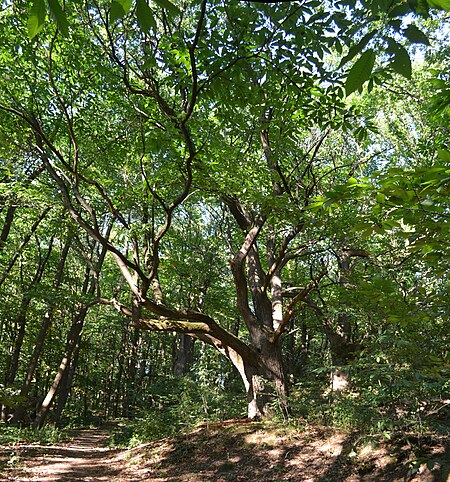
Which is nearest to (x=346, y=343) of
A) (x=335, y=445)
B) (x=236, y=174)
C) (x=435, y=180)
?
(x=335, y=445)

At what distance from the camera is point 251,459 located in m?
6.77

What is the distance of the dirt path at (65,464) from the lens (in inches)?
283

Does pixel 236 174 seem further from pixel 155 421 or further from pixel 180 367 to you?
pixel 180 367

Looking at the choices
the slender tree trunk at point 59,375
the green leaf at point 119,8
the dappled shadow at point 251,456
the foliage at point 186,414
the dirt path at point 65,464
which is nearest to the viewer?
the green leaf at point 119,8

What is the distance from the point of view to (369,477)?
5211 mm

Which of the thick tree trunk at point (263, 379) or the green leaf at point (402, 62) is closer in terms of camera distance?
the green leaf at point (402, 62)

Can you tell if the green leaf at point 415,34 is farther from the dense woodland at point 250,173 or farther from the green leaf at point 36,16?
the green leaf at point 36,16

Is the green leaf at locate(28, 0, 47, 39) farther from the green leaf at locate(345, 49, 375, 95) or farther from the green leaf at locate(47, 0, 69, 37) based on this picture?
the green leaf at locate(345, 49, 375, 95)

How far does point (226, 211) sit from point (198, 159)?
15.0 ft

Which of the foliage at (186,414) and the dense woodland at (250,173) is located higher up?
the dense woodland at (250,173)

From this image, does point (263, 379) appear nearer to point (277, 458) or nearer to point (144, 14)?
point (277, 458)

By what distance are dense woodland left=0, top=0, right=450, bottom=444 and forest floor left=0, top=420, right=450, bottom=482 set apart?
A: 41cm

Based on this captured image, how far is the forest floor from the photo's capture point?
5078 mm

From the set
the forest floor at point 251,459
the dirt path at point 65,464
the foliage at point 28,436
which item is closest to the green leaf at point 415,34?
the forest floor at point 251,459
